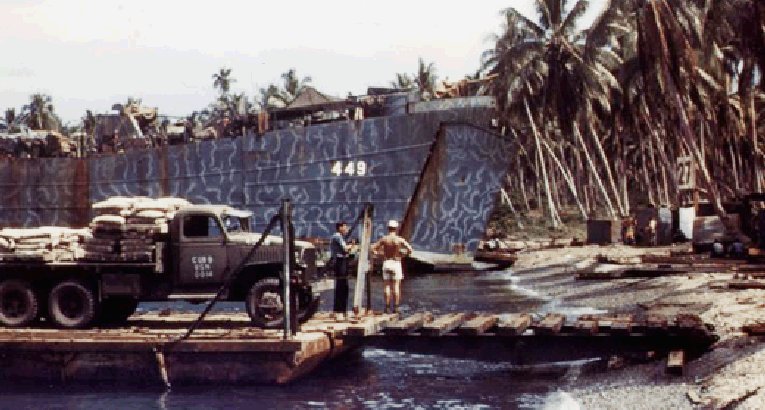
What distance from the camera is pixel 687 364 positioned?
48.0ft

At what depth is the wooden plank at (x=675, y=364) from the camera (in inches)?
554

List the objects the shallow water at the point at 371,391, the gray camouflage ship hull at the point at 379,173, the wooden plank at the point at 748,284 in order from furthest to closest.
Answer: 1. the gray camouflage ship hull at the point at 379,173
2. the wooden plank at the point at 748,284
3. the shallow water at the point at 371,391

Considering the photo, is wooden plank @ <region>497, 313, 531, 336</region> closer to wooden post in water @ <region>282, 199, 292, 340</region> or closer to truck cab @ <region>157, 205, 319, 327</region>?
truck cab @ <region>157, 205, 319, 327</region>

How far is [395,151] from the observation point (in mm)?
42062

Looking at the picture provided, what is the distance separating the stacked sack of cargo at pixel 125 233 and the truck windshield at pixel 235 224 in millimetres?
919

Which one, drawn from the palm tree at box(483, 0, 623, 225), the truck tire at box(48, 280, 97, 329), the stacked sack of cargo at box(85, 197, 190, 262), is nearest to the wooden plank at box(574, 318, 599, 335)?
the stacked sack of cargo at box(85, 197, 190, 262)

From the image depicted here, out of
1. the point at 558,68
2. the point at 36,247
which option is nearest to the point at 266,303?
the point at 36,247

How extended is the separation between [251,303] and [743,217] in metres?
20.7

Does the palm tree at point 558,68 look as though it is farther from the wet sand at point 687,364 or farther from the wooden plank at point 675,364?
the wooden plank at point 675,364

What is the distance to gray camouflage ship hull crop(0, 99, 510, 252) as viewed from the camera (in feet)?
137

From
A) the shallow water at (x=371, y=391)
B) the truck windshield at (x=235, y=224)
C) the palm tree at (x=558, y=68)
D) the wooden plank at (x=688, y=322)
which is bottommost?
the shallow water at (x=371, y=391)

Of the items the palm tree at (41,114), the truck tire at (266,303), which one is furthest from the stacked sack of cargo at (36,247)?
the palm tree at (41,114)

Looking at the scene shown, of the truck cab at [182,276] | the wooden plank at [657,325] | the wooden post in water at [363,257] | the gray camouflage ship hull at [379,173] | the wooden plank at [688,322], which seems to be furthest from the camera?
the gray camouflage ship hull at [379,173]

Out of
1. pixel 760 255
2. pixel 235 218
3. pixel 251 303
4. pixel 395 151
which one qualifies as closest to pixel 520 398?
pixel 251 303
